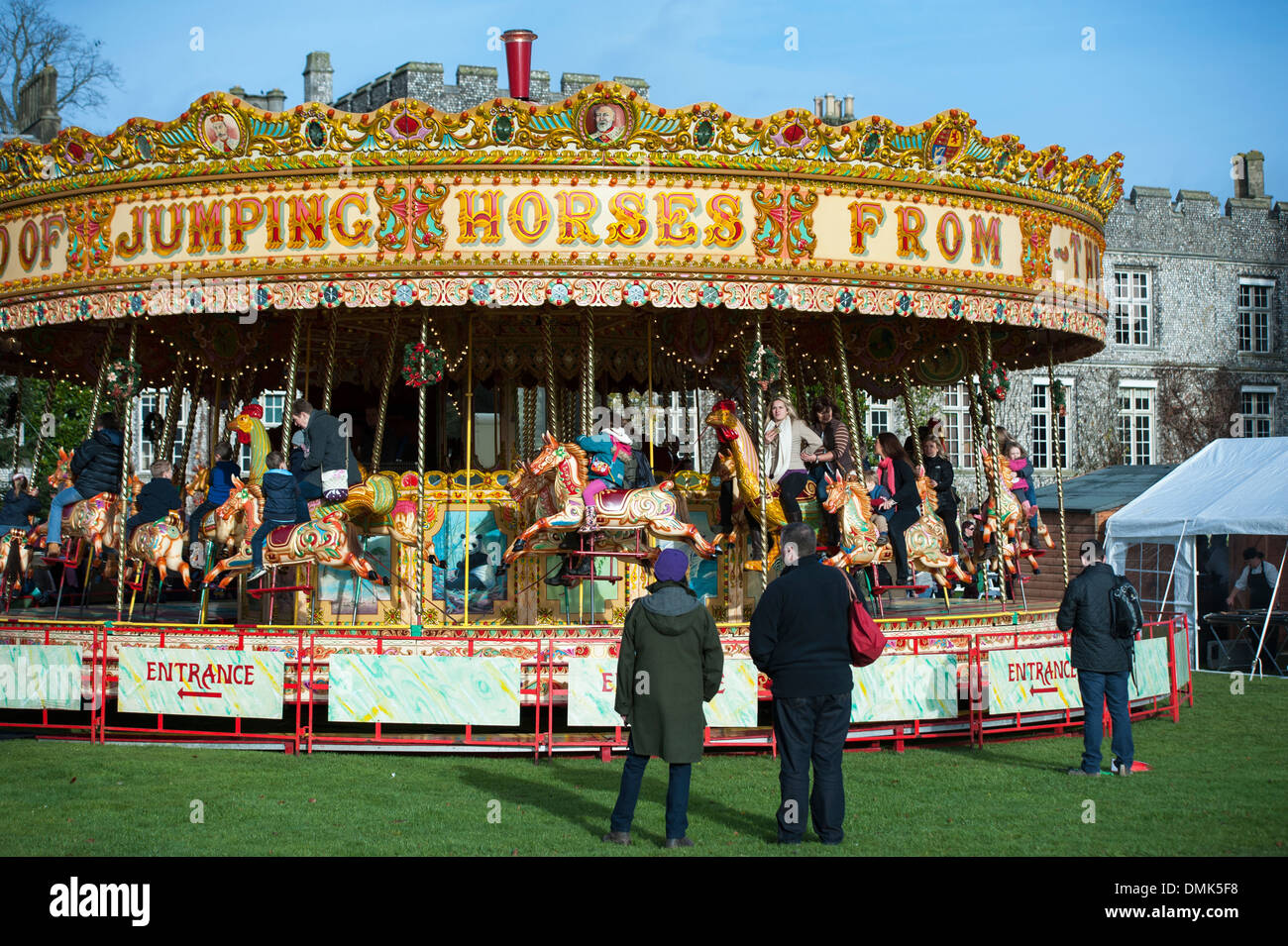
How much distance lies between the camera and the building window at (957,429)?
39.8 metres

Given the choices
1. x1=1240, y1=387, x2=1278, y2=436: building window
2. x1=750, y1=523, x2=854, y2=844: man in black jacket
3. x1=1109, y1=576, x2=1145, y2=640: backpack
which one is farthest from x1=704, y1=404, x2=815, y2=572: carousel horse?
x1=1240, y1=387, x2=1278, y2=436: building window

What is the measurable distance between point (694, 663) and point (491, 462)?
450 inches

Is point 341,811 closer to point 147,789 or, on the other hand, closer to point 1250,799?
point 147,789

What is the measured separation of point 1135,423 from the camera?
139 ft

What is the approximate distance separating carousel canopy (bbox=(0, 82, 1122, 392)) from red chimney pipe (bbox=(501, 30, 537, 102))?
2564 millimetres

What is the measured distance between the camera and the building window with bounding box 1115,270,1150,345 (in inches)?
1665

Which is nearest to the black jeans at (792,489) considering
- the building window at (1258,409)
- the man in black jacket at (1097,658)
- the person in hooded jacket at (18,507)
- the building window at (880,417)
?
the man in black jacket at (1097,658)

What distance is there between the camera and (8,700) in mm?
13266

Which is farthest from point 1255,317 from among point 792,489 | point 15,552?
point 15,552

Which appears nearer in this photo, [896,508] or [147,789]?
[147,789]

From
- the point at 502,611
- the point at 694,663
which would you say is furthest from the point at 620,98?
the point at 694,663

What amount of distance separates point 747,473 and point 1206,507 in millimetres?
9610

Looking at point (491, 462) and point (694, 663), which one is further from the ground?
point (491, 462)

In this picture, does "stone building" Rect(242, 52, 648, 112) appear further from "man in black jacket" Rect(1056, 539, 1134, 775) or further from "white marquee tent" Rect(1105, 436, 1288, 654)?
"man in black jacket" Rect(1056, 539, 1134, 775)
